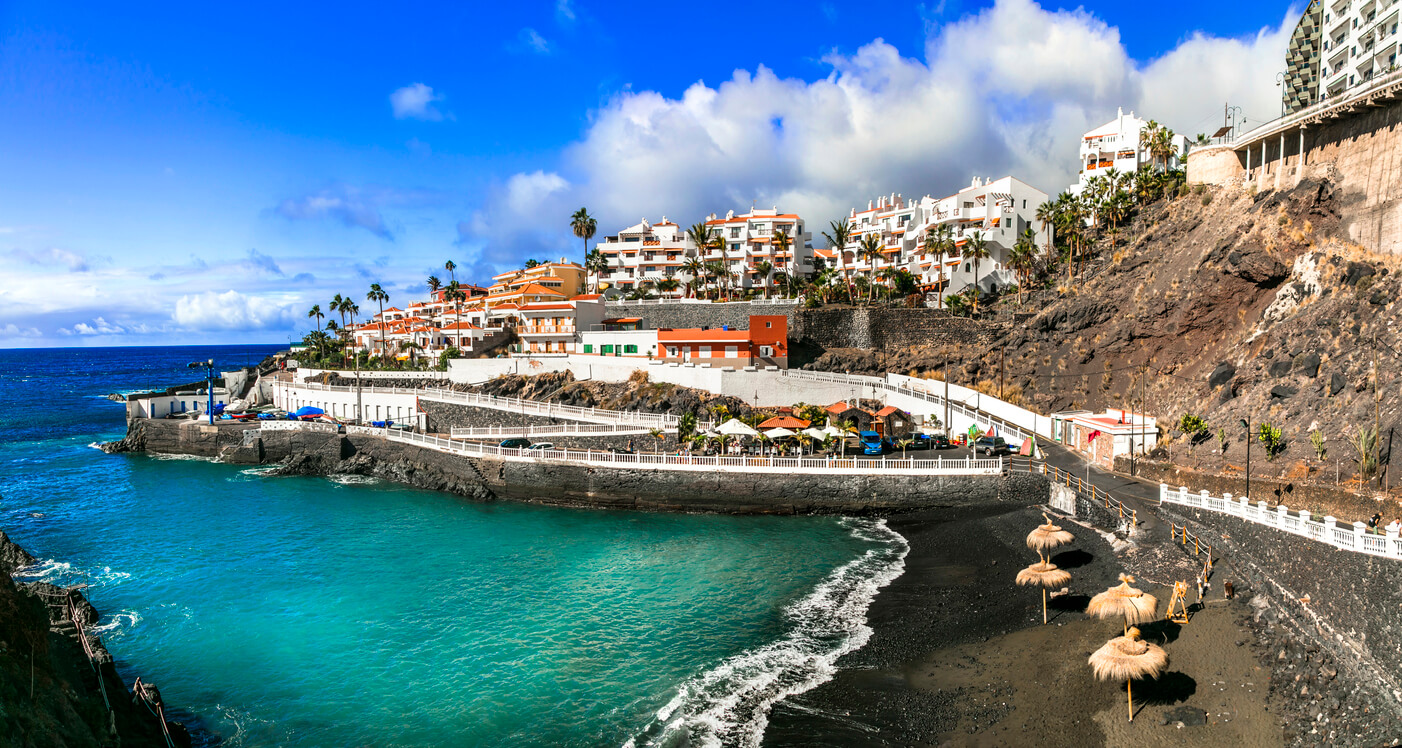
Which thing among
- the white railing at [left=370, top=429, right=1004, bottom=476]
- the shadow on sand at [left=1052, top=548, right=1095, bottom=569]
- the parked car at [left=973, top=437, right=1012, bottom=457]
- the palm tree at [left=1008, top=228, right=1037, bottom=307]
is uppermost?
the palm tree at [left=1008, top=228, right=1037, bottom=307]

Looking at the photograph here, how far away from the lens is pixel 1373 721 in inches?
492

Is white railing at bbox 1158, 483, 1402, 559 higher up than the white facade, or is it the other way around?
the white facade

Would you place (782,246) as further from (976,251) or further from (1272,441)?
(1272,441)

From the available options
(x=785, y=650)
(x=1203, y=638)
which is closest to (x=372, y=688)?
(x=785, y=650)

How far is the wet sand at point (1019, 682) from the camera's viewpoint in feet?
47.1

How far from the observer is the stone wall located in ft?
42.1

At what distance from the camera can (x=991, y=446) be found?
3553 cm

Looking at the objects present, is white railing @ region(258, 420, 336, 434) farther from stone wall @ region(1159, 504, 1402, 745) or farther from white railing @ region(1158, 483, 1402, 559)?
stone wall @ region(1159, 504, 1402, 745)

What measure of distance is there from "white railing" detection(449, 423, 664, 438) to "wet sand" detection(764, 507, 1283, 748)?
22873 mm

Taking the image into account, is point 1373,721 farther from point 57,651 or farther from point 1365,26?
point 1365,26

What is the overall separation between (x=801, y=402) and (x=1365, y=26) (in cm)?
4618

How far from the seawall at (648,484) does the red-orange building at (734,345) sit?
1878cm

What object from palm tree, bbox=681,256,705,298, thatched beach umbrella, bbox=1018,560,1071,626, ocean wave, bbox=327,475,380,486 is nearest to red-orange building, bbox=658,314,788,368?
palm tree, bbox=681,256,705,298

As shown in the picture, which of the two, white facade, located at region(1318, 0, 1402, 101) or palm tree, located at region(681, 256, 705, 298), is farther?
palm tree, located at region(681, 256, 705, 298)
